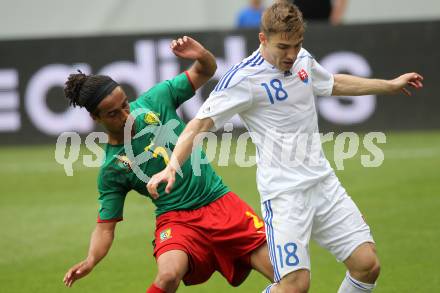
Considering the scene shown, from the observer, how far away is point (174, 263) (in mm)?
6465

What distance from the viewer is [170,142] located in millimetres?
6926

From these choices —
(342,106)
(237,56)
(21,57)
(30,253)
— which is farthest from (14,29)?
(30,253)

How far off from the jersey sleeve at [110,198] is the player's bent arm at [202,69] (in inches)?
38.3

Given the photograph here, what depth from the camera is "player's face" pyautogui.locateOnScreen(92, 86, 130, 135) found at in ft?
21.4

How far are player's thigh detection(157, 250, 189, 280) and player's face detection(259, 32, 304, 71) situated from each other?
1.50 metres

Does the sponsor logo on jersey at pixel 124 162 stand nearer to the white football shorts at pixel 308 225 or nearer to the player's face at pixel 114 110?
the player's face at pixel 114 110

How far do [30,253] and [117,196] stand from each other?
326 centimetres

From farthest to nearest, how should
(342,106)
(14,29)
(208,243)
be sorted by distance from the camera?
(14,29)
(342,106)
(208,243)

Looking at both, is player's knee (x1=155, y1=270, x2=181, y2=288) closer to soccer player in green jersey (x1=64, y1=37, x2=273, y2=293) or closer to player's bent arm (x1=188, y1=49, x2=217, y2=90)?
soccer player in green jersey (x1=64, y1=37, x2=273, y2=293)

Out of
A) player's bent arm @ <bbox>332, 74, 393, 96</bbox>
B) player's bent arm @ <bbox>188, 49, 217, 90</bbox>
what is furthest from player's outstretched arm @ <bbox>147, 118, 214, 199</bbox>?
player's bent arm @ <bbox>332, 74, 393, 96</bbox>

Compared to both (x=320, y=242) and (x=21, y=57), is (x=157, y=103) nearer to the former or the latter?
(x=320, y=242)

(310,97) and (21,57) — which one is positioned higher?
(310,97)

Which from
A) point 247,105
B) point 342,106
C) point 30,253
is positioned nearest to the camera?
point 247,105

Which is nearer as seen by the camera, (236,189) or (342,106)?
(236,189)
